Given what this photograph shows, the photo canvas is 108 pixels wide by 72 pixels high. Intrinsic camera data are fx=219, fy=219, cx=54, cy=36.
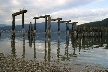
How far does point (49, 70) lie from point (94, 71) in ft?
10.7

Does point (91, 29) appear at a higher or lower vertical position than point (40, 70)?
higher

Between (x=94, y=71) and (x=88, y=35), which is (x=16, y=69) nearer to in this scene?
(x=94, y=71)

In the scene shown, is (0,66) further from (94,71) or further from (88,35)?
(88,35)

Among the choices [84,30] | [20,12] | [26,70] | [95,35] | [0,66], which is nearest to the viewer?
[26,70]

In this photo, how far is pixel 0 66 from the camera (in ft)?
50.6

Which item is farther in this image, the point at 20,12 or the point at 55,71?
the point at 20,12

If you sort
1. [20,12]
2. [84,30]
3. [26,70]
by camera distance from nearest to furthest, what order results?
[26,70] < [20,12] < [84,30]

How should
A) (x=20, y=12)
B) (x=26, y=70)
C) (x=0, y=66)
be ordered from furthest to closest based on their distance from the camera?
(x=20, y=12), (x=0, y=66), (x=26, y=70)

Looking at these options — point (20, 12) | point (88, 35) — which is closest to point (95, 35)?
point (88, 35)

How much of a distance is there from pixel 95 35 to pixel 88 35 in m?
4.10

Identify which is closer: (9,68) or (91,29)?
(9,68)

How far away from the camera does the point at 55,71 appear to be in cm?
1497

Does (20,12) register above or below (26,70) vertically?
above

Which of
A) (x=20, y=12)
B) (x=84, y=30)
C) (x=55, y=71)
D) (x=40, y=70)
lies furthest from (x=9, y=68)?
(x=84, y=30)
